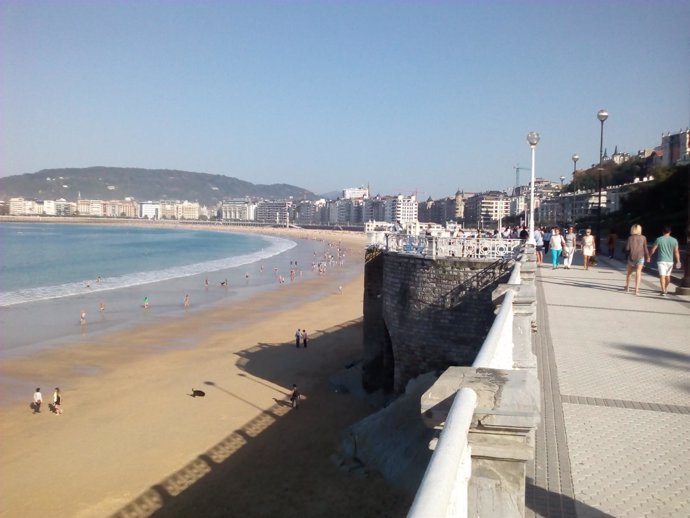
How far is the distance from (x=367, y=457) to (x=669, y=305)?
20.4 feet

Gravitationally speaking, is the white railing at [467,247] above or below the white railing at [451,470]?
above

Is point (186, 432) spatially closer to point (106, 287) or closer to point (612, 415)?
point (612, 415)

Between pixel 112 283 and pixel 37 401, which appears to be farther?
pixel 112 283

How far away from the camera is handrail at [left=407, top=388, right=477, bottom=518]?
5.41 ft

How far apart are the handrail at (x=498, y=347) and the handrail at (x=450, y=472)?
0.67 m

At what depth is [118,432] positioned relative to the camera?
13617 millimetres

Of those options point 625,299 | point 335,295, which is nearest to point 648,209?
point 335,295

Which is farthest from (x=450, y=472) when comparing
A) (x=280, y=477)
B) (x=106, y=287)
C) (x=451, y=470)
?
(x=106, y=287)

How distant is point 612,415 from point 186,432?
36.1 feet

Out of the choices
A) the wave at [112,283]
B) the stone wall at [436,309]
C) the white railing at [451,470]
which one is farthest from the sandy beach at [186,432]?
the wave at [112,283]

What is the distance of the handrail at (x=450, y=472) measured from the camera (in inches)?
64.9

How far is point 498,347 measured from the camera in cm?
356

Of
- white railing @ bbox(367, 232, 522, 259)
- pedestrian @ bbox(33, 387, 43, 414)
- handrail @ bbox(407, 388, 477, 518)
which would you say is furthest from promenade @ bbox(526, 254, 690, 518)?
pedestrian @ bbox(33, 387, 43, 414)

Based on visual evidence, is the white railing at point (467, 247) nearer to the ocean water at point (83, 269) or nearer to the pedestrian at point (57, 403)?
the pedestrian at point (57, 403)
